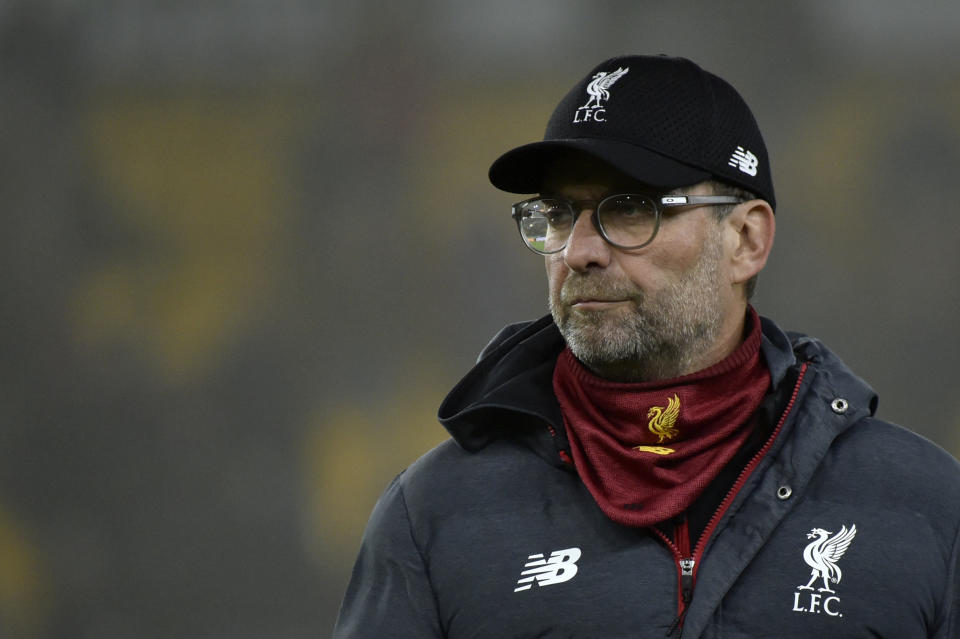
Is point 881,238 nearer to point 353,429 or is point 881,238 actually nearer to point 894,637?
point 353,429

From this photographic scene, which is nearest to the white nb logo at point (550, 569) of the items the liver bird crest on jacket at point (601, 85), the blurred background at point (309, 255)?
the liver bird crest on jacket at point (601, 85)

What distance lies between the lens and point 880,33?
3.81 m

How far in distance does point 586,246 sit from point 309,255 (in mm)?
2507

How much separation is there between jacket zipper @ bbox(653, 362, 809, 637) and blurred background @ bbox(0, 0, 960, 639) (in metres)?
2.33

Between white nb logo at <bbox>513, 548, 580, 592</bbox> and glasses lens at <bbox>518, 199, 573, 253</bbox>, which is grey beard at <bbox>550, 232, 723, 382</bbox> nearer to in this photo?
glasses lens at <bbox>518, 199, 573, 253</bbox>

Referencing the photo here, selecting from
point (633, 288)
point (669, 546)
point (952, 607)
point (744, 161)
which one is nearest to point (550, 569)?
point (669, 546)

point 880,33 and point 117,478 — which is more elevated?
point 880,33

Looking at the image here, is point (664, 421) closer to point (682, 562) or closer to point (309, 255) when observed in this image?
point (682, 562)

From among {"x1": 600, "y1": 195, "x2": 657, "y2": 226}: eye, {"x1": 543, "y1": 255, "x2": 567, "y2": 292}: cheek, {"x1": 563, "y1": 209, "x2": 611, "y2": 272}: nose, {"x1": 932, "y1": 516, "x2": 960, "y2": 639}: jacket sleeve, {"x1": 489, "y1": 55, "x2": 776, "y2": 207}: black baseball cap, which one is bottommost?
{"x1": 932, "y1": 516, "x2": 960, "y2": 639}: jacket sleeve

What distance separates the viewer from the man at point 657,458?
1404mm

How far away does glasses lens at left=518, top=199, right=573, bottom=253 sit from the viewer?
5.03 ft

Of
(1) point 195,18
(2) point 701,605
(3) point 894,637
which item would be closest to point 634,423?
(2) point 701,605

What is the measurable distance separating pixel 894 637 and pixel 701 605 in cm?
22

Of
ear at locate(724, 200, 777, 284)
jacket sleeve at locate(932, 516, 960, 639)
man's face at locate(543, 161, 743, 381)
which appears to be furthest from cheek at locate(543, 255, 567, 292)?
jacket sleeve at locate(932, 516, 960, 639)
